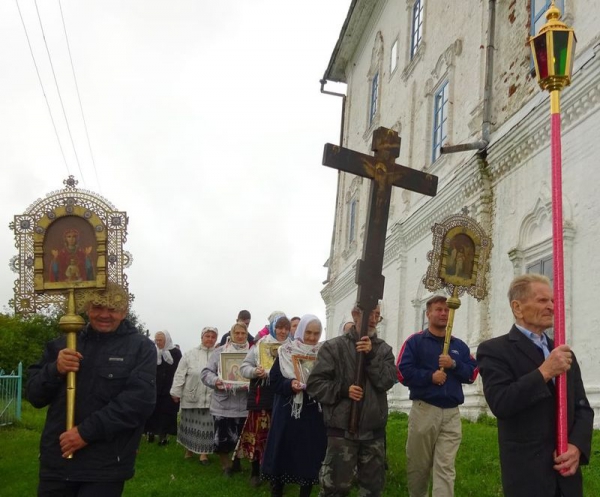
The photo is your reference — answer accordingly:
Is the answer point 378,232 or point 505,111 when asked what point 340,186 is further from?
point 378,232

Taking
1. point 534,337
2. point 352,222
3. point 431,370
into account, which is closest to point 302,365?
point 431,370

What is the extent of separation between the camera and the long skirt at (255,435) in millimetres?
7949

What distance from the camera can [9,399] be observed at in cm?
1461

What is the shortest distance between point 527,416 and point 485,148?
9840 mm

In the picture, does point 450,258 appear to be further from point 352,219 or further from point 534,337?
point 352,219

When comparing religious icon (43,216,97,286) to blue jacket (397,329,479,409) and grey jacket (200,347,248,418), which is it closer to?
blue jacket (397,329,479,409)

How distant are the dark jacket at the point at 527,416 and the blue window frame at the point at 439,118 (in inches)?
480

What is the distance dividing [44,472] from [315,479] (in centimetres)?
300

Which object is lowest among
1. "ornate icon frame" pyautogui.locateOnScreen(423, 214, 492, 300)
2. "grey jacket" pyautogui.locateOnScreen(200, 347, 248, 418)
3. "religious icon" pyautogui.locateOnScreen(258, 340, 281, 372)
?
"grey jacket" pyautogui.locateOnScreen(200, 347, 248, 418)

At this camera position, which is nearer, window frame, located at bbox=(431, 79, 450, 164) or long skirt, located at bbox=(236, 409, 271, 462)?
long skirt, located at bbox=(236, 409, 271, 462)

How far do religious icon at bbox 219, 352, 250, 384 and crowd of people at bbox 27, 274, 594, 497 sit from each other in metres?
0.01

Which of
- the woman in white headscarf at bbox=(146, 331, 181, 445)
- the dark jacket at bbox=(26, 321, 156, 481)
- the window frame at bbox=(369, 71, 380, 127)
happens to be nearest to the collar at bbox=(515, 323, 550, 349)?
the dark jacket at bbox=(26, 321, 156, 481)

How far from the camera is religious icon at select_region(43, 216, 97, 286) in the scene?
4742mm

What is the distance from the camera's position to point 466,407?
12.4 m
